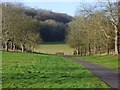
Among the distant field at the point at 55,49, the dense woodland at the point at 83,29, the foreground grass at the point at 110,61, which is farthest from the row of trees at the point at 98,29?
the distant field at the point at 55,49

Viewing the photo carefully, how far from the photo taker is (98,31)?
56.1m

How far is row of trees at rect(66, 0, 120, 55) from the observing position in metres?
47.1

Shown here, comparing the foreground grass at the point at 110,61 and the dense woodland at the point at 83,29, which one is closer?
the foreground grass at the point at 110,61

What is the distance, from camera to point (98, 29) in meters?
54.9

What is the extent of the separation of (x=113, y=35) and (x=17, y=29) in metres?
23.0

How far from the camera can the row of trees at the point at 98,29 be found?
155 feet

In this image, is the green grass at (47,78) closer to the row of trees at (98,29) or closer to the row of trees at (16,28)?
the row of trees at (98,29)

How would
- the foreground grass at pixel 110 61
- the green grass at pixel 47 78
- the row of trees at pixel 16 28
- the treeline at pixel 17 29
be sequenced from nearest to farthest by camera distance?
1. the green grass at pixel 47 78
2. the foreground grass at pixel 110 61
3. the row of trees at pixel 16 28
4. the treeline at pixel 17 29

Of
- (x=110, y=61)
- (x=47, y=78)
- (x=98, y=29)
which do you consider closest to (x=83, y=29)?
(x=98, y=29)

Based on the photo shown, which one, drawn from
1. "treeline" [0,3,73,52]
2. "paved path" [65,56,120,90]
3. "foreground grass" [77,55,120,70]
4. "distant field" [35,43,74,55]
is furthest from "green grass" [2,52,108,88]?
"distant field" [35,43,74,55]

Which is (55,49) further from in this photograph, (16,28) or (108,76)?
(108,76)

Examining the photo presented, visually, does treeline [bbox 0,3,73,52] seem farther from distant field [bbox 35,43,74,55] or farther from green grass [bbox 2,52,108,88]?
green grass [bbox 2,52,108,88]

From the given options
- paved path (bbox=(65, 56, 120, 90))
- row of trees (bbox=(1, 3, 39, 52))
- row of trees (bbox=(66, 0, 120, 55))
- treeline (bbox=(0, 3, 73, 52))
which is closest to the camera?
paved path (bbox=(65, 56, 120, 90))

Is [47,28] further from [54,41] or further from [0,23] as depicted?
[0,23]
